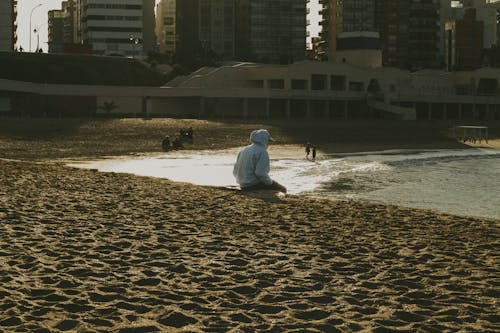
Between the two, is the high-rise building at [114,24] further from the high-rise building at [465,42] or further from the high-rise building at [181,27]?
the high-rise building at [465,42]

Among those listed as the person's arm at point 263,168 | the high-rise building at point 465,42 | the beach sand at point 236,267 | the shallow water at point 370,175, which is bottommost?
the shallow water at point 370,175

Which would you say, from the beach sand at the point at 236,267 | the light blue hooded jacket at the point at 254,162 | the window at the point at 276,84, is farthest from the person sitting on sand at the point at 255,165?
the window at the point at 276,84

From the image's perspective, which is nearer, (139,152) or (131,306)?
(131,306)

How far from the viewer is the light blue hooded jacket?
63.8ft

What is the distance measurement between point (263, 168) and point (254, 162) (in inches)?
12.5

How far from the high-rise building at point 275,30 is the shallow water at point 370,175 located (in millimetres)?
114048

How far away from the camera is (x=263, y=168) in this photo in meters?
19.7

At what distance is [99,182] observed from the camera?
21.6m

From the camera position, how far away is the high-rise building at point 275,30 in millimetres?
159750

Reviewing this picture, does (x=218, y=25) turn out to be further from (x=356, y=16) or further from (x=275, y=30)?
(x=356, y=16)

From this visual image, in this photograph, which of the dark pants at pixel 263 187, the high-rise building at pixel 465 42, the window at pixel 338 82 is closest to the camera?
the dark pants at pixel 263 187

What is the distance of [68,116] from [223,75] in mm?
28570

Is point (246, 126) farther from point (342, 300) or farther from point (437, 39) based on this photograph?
point (437, 39)

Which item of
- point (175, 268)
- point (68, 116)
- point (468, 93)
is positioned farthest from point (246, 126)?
point (468, 93)
